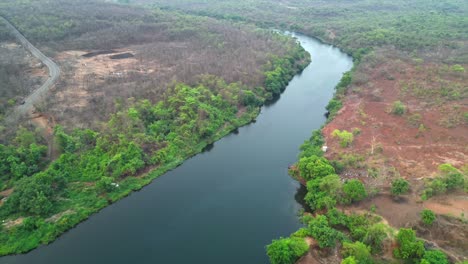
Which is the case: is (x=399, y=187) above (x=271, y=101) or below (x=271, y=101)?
above

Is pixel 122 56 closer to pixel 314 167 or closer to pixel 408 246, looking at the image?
pixel 314 167

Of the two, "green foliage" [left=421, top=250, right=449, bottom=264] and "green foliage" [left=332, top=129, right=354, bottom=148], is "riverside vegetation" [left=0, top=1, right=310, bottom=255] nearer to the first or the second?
"green foliage" [left=332, top=129, right=354, bottom=148]

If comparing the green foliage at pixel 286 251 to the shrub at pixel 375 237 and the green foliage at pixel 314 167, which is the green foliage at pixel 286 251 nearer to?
the shrub at pixel 375 237

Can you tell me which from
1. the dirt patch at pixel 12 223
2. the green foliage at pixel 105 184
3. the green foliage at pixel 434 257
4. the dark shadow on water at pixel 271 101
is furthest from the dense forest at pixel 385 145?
the dirt patch at pixel 12 223

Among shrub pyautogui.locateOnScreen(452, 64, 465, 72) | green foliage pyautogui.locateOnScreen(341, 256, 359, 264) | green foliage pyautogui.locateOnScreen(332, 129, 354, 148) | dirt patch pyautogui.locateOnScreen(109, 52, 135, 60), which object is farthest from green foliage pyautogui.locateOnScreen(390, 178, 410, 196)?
dirt patch pyautogui.locateOnScreen(109, 52, 135, 60)

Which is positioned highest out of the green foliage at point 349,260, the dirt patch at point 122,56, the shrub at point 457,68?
the shrub at point 457,68

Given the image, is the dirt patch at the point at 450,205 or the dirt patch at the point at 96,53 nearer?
the dirt patch at the point at 450,205

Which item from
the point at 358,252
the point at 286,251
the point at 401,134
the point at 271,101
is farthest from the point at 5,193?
the point at 401,134
